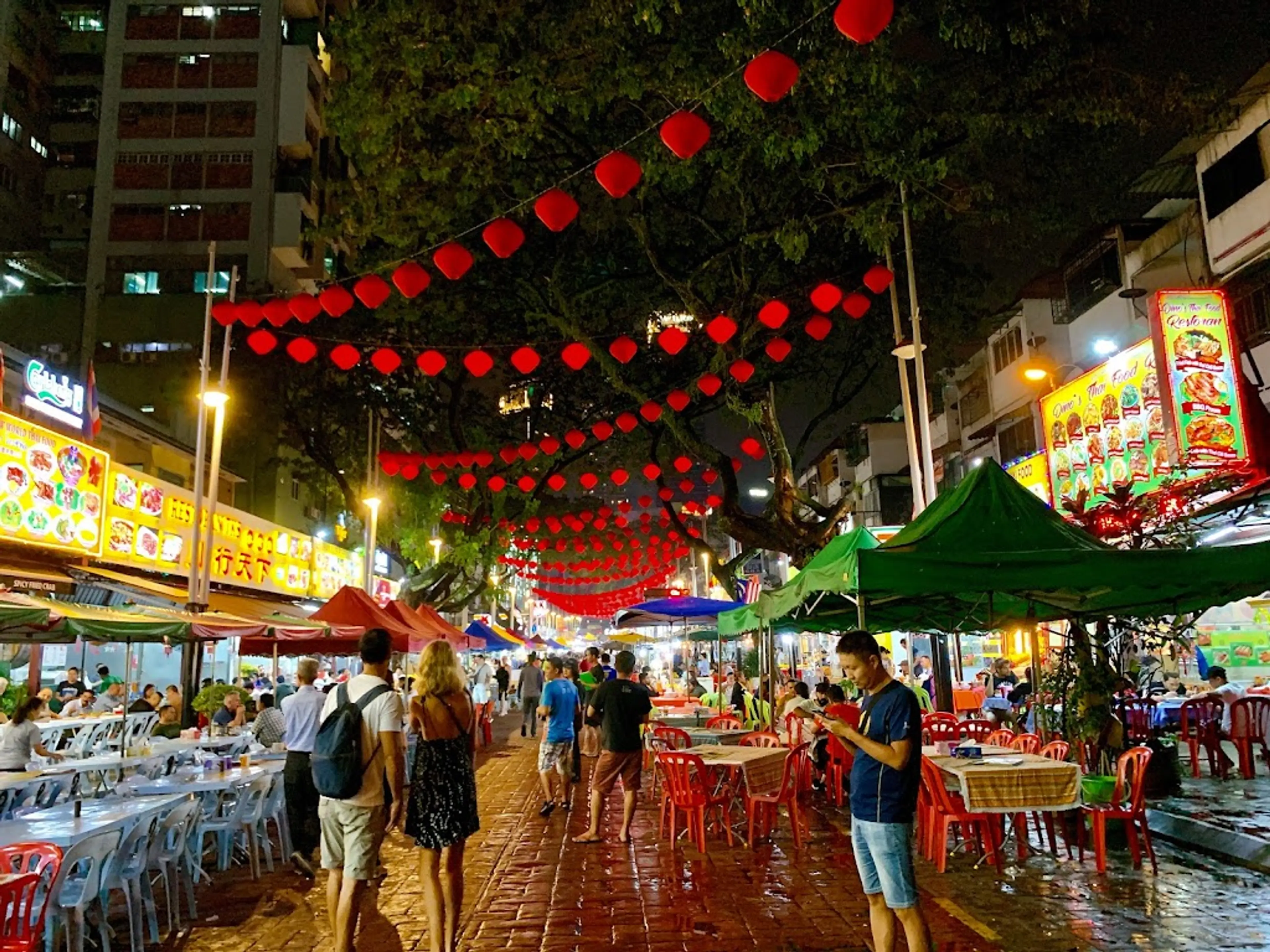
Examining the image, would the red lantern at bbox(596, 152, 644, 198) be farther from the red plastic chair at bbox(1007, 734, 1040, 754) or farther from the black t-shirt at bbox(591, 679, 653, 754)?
the red plastic chair at bbox(1007, 734, 1040, 754)

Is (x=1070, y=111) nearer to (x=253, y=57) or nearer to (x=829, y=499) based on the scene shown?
(x=253, y=57)

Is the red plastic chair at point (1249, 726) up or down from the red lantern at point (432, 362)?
down

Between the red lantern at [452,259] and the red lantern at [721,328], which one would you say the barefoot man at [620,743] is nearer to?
the red lantern at [452,259]

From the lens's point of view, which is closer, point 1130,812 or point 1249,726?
point 1130,812

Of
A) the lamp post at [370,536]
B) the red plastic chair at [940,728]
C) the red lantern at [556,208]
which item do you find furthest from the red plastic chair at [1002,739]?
the lamp post at [370,536]

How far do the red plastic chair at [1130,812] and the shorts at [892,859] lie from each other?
398cm

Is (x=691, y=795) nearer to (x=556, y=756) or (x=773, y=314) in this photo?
(x=556, y=756)

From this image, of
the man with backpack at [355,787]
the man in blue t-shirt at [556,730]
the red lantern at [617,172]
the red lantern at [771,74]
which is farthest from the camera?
the man in blue t-shirt at [556,730]

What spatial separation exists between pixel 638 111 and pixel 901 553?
27.5 ft

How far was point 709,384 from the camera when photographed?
1552 centimetres

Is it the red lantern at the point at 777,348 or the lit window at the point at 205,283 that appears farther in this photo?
the lit window at the point at 205,283

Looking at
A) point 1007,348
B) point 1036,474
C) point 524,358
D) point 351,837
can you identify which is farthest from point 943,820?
point 1007,348

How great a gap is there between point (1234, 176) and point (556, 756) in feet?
46.0

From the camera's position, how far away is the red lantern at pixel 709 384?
15.5 meters
